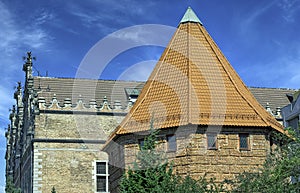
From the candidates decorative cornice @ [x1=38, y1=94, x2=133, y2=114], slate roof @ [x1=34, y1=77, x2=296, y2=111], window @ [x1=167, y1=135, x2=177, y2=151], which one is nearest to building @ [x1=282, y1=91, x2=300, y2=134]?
slate roof @ [x1=34, y1=77, x2=296, y2=111]

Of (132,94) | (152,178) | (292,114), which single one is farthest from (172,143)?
(132,94)

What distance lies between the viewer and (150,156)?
21.0 m

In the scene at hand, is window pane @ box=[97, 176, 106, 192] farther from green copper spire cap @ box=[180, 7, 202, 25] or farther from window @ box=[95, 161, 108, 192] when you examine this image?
green copper spire cap @ box=[180, 7, 202, 25]

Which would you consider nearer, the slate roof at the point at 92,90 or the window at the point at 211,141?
the window at the point at 211,141

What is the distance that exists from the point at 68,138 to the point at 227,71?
12978 millimetres

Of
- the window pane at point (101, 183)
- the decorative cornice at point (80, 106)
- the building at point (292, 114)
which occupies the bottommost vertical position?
the window pane at point (101, 183)

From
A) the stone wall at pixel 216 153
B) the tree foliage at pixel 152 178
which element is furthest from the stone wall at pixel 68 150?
the tree foliage at pixel 152 178

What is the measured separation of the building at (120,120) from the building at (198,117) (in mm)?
46

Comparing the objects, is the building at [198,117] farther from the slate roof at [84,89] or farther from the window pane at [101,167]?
the slate roof at [84,89]

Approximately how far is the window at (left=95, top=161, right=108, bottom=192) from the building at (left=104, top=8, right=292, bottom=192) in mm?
7388

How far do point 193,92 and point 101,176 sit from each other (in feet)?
41.5

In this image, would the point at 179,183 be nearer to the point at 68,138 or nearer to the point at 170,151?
the point at 170,151

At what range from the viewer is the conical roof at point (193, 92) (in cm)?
2439

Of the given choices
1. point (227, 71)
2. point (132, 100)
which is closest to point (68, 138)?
point (132, 100)
